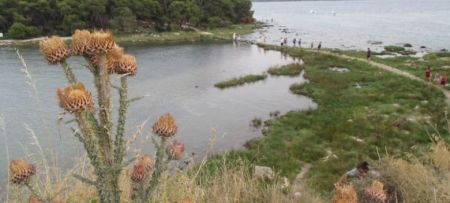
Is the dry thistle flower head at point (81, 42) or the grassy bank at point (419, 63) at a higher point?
the dry thistle flower head at point (81, 42)

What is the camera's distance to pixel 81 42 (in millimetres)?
2297

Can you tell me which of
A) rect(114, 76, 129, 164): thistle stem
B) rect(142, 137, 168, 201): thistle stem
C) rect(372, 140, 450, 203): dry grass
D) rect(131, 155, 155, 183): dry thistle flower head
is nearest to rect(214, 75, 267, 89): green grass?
rect(372, 140, 450, 203): dry grass

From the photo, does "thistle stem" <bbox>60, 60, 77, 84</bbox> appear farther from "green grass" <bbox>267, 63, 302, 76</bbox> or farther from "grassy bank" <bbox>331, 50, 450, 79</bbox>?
"green grass" <bbox>267, 63, 302, 76</bbox>

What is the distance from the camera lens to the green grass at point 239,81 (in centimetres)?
3510

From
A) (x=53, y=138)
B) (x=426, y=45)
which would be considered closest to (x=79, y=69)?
(x=53, y=138)

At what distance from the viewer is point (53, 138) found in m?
19.8

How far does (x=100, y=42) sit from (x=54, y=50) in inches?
14.2

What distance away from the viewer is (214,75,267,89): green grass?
115 feet

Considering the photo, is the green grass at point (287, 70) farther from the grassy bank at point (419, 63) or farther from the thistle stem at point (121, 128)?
the thistle stem at point (121, 128)

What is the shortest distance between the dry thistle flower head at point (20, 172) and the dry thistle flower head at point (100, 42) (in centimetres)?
135

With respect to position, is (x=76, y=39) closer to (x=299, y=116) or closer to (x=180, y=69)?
(x=299, y=116)

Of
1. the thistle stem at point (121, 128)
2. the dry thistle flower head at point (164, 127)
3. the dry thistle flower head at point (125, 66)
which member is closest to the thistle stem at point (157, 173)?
the dry thistle flower head at point (164, 127)

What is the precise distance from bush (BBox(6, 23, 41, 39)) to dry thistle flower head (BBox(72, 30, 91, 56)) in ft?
236

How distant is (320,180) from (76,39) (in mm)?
13847
